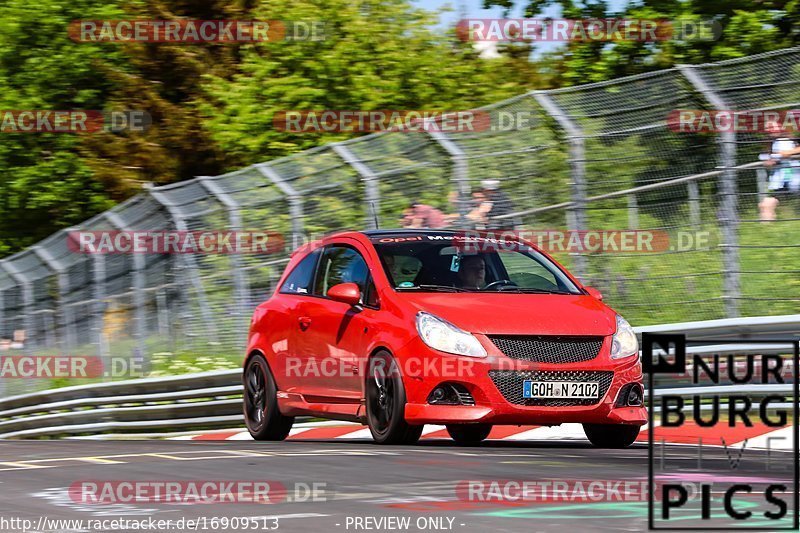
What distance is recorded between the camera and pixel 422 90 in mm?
30016

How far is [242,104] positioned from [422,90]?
348cm

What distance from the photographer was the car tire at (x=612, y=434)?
11227 millimetres

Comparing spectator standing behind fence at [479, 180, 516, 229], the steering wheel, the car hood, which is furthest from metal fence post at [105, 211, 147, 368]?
the car hood

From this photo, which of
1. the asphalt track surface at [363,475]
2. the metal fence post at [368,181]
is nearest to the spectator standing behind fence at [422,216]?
the metal fence post at [368,181]

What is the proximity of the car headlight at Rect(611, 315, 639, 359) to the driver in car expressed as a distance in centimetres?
107

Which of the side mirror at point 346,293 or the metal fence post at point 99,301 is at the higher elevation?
the side mirror at point 346,293

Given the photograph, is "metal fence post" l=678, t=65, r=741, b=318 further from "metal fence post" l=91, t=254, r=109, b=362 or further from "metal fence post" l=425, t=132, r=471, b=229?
"metal fence post" l=91, t=254, r=109, b=362

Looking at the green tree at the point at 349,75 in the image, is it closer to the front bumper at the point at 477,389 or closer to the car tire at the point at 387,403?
the car tire at the point at 387,403

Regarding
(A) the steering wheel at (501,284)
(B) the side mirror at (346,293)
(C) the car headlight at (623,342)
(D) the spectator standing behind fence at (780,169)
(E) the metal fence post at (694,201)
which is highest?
(D) the spectator standing behind fence at (780,169)

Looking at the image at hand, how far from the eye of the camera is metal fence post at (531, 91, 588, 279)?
13914 mm

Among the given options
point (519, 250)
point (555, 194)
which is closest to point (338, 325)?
point (519, 250)

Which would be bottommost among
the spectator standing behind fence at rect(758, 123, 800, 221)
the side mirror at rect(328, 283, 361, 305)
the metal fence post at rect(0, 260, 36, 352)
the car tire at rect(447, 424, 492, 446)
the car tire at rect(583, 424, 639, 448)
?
the metal fence post at rect(0, 260, 36, 352)

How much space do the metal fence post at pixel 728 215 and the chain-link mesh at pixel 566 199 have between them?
1cm

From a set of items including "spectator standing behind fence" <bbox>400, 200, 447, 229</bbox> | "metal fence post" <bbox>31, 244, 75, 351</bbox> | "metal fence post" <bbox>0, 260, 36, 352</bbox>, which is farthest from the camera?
"metal fence post" <bbox>0, 260, 36, 352</bbox>
